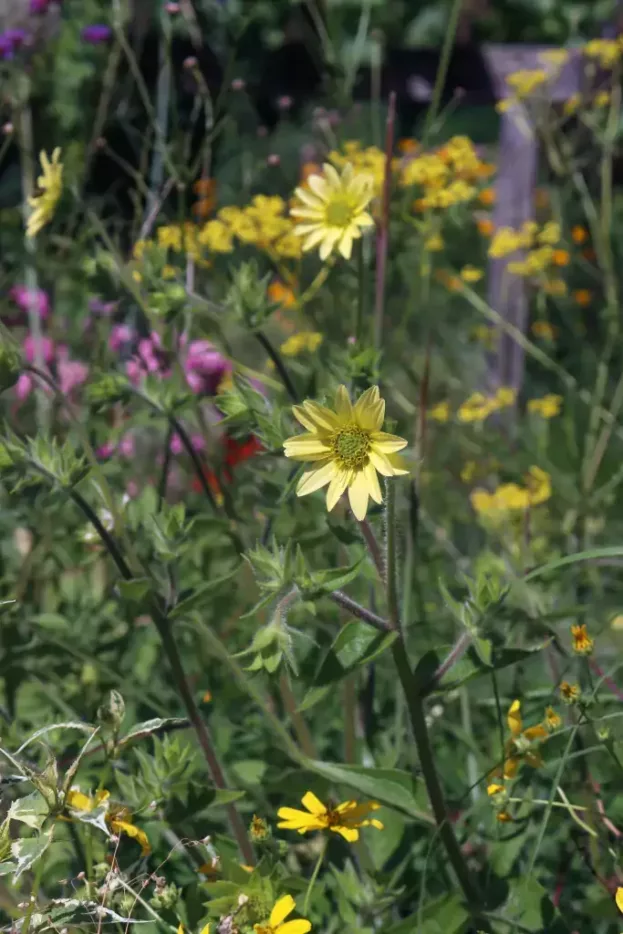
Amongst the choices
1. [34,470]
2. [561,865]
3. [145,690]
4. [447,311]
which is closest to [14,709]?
[145,690]

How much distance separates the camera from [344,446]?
107 centimetres

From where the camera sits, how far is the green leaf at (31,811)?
92 cm

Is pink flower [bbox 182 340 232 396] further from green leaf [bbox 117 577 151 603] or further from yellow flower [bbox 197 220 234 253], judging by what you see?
green leaf [bbox 117 577 151 603]

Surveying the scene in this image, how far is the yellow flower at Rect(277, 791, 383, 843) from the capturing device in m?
1.15

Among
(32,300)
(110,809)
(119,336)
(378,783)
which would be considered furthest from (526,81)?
(110,809)

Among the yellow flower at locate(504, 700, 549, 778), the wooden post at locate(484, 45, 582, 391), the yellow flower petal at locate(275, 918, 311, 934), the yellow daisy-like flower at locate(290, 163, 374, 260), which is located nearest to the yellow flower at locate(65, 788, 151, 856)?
the yellow flower petal at locate(275, 918, 311, 934)

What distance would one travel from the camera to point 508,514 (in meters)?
2.15

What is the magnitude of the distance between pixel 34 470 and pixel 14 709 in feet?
2.04

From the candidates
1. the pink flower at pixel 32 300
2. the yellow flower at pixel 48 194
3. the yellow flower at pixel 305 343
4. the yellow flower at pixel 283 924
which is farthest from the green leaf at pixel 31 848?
the pink flower at pixel 32 300

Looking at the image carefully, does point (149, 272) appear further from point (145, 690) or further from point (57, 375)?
point (57, 375)

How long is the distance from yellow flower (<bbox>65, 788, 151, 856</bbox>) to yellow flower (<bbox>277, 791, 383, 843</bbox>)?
15 cm

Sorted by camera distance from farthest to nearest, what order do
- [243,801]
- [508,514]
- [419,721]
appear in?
1. [508,514]
2. [243,801]
3. [419,721]

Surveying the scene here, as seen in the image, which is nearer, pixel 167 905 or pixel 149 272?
pixel 167 905

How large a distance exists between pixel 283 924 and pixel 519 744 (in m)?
0.35
